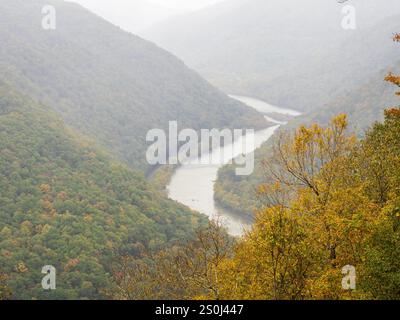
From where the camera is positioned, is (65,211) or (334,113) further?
(334,113)

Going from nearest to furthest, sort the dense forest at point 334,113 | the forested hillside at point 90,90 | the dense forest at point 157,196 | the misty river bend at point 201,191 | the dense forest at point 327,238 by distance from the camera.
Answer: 1. the dense forest at point 327,238
2. the dense forest at point 157,196
3. the misty river bend at point 201,191
4. the dense forest at point 334,113
5. the forested hillside at point 90,90

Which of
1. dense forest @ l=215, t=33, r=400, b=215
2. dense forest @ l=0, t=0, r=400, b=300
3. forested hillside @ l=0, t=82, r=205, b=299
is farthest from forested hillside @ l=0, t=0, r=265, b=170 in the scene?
forested hillside @ l=0, t=82, r=205, b=299

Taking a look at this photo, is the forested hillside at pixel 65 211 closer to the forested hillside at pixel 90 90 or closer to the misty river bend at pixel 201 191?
the misty river bend at pixel 201 191

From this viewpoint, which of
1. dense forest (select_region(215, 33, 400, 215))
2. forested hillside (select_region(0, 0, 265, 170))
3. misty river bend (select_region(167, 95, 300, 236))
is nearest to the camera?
misty river bend (select_region(167, 95, 300, 236))

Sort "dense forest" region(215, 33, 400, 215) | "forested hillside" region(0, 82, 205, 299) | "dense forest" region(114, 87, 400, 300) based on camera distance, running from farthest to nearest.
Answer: "dense forest" region(215, 33, 400, 215)
"forested hillside" region(0, 82, 205, 299)
"dense forest" region(114, 87, 400, 300)

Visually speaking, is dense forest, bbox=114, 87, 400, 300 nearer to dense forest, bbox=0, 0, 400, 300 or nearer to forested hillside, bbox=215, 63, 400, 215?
dense forest, bbox=0, 0, 400, 300

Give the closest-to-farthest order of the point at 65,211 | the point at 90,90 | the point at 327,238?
the point at 327,238 < the point at 65,211 < the point at 90,90

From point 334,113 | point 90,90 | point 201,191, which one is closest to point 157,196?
point 201,191

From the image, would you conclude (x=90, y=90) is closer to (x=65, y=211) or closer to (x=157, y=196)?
(x=157, y=196)

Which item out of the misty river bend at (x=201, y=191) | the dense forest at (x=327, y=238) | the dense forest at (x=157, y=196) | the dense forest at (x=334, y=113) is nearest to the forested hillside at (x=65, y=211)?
the dense forest at (x=157, y=196)

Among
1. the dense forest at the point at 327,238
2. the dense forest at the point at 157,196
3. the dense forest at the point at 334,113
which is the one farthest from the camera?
the dense forest at the point at 334,113
